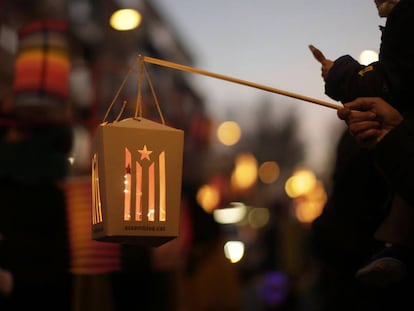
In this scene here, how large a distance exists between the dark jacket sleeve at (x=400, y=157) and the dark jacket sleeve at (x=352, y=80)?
18cm

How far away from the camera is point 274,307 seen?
13.2 metres

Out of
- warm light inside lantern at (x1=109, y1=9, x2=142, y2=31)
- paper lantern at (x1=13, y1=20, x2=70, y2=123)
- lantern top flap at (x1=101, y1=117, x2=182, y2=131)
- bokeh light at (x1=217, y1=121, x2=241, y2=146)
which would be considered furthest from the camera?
bokeh light at (x1=217, y1=121, x2=241, y2=146)

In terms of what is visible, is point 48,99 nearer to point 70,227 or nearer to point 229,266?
point 70,227

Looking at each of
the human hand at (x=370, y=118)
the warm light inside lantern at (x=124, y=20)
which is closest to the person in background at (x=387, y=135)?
the human hand at (x=370, y=118)

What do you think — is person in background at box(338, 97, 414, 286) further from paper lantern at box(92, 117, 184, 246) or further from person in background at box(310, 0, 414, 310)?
paper lantern at box(92, 117, 184, 246)

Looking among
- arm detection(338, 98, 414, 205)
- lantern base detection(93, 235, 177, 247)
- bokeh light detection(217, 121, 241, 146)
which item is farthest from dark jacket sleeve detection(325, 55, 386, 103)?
bokeh light detection(217, 121, 241, 146)

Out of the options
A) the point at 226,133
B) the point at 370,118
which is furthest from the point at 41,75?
the point at 226,133

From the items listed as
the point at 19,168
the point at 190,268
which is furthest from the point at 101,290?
the point at 190,268

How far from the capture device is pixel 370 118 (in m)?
2.62

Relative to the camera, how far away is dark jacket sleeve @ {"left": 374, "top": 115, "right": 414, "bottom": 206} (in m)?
2.56

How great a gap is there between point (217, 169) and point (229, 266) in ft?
39.1

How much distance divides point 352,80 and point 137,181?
810 millimetres

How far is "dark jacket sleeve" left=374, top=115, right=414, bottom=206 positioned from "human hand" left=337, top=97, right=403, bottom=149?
26 mm

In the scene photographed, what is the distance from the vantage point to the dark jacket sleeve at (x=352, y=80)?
275cm
